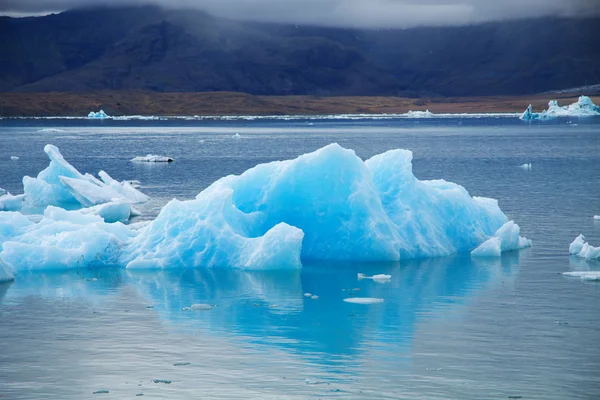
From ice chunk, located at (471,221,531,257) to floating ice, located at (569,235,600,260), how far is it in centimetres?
136

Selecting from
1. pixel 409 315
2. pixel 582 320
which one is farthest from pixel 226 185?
pixel 582 320

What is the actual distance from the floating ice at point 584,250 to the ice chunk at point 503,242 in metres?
1.36

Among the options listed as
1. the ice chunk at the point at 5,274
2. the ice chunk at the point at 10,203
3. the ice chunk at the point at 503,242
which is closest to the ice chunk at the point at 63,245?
the ice chunk at the point at 5,274

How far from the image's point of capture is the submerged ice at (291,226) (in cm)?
1925

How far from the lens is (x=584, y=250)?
66.0ft

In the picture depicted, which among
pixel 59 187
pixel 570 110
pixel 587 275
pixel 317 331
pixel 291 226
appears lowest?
pixel 317 331

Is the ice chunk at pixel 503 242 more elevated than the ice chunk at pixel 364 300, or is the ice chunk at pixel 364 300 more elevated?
the ice chunk at pixel 503 242

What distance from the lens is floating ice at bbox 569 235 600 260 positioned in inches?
786

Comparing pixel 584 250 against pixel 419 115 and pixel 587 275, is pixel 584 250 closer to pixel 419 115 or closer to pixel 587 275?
pixel 587 275

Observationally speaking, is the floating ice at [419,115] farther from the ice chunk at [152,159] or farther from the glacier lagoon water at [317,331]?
the glacier lagoon water at [317,331]

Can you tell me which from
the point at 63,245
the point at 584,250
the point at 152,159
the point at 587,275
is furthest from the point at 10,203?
the point at 152,159

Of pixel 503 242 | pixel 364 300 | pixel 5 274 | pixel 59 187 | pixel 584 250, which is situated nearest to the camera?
pixel 364 300

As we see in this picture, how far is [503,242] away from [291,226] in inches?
227

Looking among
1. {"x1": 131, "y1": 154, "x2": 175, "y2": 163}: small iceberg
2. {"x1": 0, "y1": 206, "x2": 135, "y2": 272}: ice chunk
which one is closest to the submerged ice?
{"x1": 0, "y1": 206, "x2": 135, "y2": 272}: ice chunk
